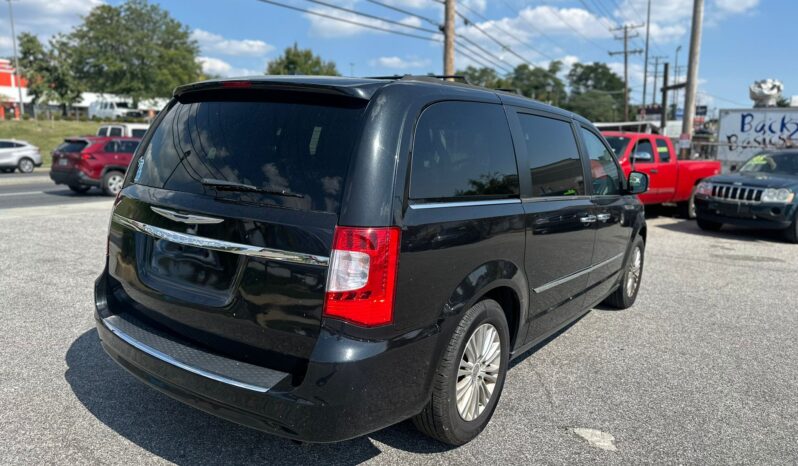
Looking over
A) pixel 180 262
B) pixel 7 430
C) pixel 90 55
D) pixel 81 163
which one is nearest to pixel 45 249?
pixel 7 430

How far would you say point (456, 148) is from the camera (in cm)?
299

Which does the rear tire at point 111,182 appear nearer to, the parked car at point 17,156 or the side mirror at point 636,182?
the parked car at point 17,156

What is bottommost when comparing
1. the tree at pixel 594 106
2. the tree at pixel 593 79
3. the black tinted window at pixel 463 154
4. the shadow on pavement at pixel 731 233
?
the shadow on pavement at pixel 731 233

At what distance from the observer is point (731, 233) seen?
11375mm

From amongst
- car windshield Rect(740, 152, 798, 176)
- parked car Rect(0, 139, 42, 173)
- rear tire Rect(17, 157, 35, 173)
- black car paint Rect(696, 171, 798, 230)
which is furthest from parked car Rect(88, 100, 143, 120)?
black car paint Rect(696, 171, 798, 230)

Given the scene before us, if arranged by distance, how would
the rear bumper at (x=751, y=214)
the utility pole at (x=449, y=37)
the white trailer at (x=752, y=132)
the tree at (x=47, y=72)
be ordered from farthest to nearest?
the tree at (x=47, y=72) → the white trailer at (x=752, y=132) → the utility pole at (x=449, y=37) → the rear bumper at (x=751, y=214)

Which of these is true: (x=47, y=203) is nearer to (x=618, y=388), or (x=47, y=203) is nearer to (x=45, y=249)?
(x=45, y=249)

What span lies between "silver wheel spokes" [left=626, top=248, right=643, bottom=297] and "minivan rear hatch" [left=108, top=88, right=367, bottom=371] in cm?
409

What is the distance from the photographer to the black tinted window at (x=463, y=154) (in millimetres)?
2756

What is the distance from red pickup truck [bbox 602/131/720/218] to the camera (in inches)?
452

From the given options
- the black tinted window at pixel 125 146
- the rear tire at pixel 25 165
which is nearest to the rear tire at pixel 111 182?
the black tinted window at pixel 125 146

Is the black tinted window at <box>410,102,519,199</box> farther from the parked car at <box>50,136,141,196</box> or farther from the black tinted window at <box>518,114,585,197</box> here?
the parked car at <box>50,136,141,196</box>

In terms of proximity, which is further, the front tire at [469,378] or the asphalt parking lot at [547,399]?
the asphalt parking lot at [547,399]

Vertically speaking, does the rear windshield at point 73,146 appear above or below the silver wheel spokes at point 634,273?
above
